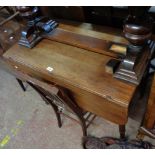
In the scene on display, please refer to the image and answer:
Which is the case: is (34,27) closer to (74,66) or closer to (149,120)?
(74,66)

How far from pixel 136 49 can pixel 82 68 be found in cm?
32

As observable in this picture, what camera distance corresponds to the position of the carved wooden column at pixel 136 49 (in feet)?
2.85

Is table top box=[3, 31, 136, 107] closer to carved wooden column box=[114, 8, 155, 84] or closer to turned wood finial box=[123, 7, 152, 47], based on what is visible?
carved wooden column box=[114, 8, 155, 84]

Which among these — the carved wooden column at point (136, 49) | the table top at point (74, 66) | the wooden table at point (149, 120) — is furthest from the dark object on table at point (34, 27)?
the wooden table at point (149, 120)

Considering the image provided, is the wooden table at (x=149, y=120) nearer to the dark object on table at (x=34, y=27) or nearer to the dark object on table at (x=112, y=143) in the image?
the dark object on table at (x=112, y=143)

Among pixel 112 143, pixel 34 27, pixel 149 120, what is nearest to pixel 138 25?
pixel 149 120

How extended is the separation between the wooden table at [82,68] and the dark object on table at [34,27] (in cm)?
4

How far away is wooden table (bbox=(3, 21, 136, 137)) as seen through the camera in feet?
3.27

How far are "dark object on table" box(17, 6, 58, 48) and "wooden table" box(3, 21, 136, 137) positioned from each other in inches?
1.7

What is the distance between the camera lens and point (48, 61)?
1.21 meters

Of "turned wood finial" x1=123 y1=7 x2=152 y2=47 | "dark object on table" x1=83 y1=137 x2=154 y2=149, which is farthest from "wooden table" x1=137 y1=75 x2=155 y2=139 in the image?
"turned wood finial" x1=123 y1=7 x2=152 y2=47

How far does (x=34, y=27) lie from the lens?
138 centimetres
